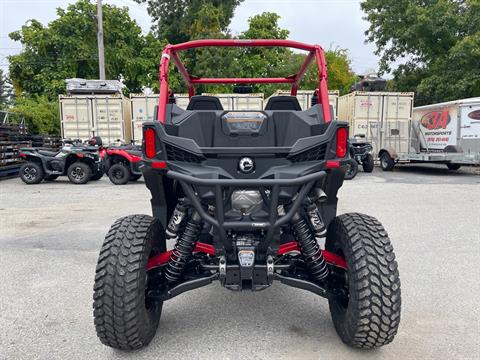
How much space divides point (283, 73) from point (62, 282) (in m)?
25.3

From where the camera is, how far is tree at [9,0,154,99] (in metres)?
23.5

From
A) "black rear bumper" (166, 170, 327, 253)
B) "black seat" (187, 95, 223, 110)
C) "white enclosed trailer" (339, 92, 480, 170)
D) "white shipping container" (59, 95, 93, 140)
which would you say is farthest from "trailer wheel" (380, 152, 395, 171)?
"black rear bumper" (166, 170, 327, 253)

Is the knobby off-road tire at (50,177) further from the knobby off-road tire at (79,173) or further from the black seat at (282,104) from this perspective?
the black seat at (282,104)

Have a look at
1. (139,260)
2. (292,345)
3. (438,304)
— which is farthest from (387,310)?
(139,260)

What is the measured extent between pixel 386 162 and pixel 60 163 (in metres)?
12.0

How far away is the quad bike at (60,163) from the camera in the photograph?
442 inches

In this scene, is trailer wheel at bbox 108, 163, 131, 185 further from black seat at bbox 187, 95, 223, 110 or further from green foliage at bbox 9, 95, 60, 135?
black seat at bbox 187, 95, 223, 110

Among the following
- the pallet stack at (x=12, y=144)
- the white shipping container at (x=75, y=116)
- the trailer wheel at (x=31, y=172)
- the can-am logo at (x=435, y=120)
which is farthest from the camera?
the white shipping container at (x=75, y=116)

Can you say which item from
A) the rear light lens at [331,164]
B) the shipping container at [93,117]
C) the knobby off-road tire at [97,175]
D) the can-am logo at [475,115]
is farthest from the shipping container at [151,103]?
the rear light lens at [331,164]

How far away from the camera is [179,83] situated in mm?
20969

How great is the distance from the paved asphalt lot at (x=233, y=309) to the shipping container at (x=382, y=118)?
943cm

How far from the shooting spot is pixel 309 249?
2492 millimetres

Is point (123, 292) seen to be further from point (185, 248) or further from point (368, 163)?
point (368, 163)

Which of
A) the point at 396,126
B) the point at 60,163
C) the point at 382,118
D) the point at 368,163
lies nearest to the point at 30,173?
the point at 60,163
